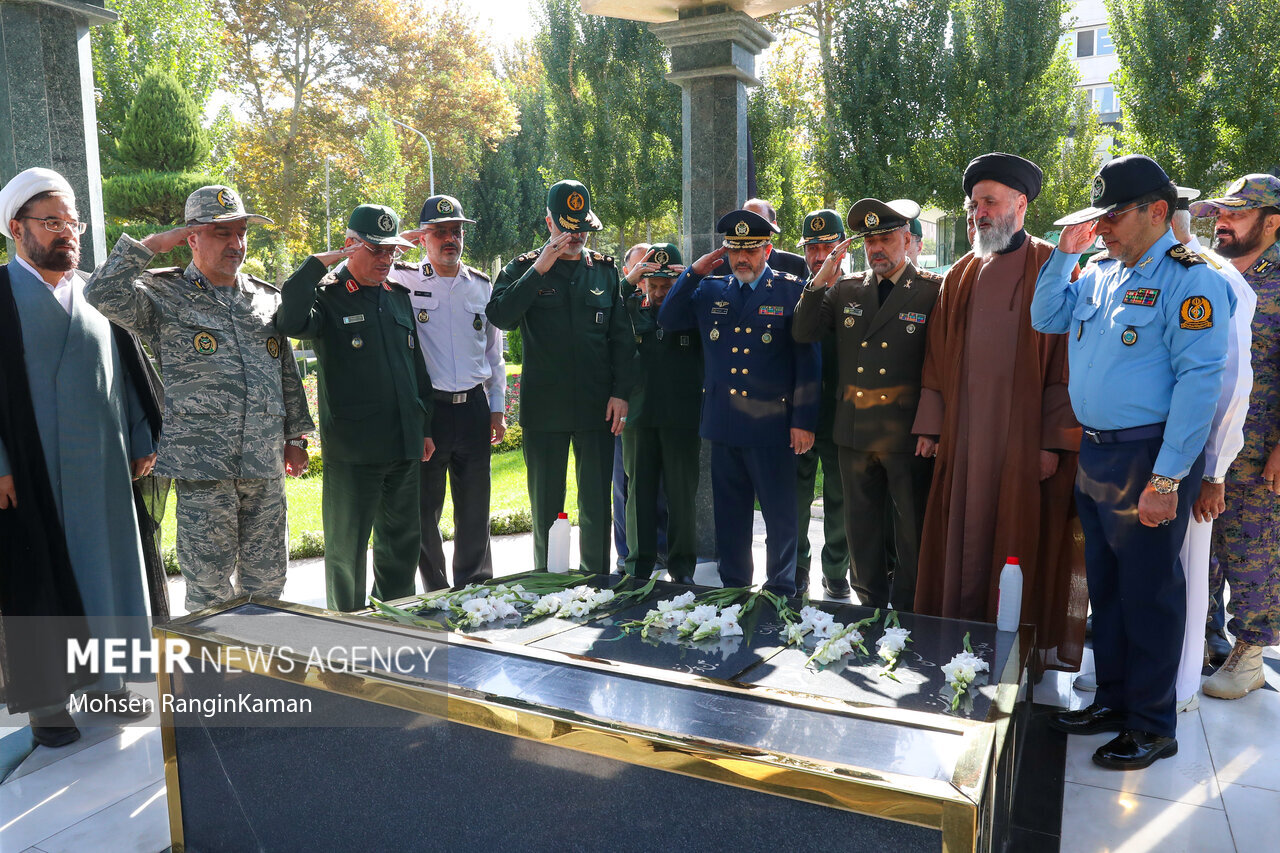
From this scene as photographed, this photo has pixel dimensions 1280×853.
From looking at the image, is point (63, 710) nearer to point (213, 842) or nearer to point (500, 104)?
point (213, 842)

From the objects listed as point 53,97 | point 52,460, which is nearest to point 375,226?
point 53,97

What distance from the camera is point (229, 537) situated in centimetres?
384

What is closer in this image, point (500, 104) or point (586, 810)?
point (586, 810)

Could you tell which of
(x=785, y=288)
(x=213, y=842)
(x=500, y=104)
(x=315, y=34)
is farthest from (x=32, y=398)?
(x=500, y=104)

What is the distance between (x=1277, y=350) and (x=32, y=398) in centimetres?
516

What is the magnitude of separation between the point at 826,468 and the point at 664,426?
3.43ft

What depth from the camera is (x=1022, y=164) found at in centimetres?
389

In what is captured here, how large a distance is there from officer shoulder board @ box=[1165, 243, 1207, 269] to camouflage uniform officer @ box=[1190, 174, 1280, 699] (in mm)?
1050

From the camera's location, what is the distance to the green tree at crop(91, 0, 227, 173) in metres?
16.6

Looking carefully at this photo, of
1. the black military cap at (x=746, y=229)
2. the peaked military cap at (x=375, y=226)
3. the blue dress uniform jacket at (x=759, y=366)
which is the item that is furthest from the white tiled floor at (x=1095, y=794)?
the black military cap at (x=746, y=229)

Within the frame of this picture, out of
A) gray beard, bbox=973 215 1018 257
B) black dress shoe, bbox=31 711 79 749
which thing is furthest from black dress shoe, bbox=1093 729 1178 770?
black dress shoe, bbox=31 711 79 749

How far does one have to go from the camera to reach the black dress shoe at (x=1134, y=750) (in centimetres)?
329

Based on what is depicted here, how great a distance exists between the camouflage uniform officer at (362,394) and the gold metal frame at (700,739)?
163 centimetres

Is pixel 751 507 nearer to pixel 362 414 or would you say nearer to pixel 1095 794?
pixel 362 414
